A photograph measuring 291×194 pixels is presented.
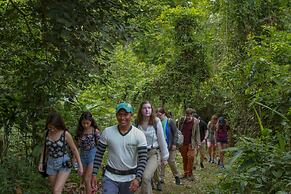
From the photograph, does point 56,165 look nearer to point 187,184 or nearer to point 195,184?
point 187,184

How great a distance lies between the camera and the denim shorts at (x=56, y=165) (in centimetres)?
672

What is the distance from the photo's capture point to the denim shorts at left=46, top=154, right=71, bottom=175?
672 centimetres

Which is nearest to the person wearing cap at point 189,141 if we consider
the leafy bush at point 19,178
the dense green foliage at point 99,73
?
the dense green foliage at point 99,73

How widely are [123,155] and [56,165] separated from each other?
159cm

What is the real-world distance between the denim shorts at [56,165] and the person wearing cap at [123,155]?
1.20 meters

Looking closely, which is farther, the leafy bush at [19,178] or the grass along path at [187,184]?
Answer: the grass along path at [187,184]

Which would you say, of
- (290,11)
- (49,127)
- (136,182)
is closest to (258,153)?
(136,182)

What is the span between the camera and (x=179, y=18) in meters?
18.4

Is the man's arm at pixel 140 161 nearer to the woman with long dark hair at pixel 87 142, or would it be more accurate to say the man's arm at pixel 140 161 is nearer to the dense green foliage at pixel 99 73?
the dense green foliage at pixel 99 73

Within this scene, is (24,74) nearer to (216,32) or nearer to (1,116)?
(1,116)

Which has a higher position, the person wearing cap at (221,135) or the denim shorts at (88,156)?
the person wearing cap at (221,135)

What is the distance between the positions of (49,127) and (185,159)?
6.22 metres

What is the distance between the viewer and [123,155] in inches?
219

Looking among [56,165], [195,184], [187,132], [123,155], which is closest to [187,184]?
[195,184]
